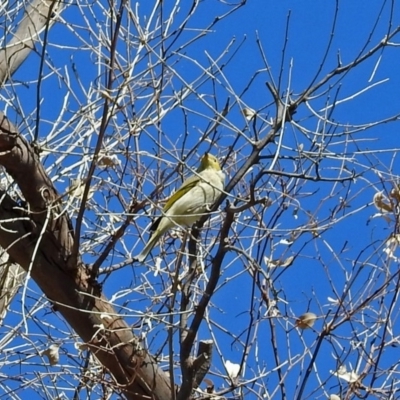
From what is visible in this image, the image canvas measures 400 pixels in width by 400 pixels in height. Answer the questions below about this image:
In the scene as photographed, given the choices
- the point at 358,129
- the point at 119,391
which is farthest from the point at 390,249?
the point at 119,391

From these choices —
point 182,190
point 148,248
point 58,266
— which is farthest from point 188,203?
point 58,266

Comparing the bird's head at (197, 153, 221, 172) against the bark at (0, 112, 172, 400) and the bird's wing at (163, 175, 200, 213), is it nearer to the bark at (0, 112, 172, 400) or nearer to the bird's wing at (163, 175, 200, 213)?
the bird's wing at (163, 175, 200, 213)

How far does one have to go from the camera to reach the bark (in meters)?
3.38

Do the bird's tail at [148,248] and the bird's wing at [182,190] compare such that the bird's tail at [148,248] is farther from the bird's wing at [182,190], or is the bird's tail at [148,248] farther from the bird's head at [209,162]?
the bird's head at [209,162]

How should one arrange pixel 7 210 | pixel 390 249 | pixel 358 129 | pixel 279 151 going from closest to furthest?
pixel 279 151
pixel 358 129
pixel 7 210
pixel 390 249

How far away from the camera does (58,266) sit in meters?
3.45

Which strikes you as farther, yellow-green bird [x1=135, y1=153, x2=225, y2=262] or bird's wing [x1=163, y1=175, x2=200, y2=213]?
bird's wing [x1=163, y1=175, x2=200, y2=213]

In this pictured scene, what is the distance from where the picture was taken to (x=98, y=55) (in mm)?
3965

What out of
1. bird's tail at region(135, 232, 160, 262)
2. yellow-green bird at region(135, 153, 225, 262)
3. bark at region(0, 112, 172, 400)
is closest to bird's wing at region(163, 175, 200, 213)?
yellow-green bird at region(135, 153, 225, 262)

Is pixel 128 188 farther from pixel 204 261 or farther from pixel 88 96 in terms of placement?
pixel 88 96

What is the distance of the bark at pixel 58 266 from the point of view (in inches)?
133

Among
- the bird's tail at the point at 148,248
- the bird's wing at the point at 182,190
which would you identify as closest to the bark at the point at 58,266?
the bird's tail at the point at 148,248

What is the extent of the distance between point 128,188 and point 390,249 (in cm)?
133

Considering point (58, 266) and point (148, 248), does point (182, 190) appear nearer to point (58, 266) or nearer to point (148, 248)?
point (148, 248)
